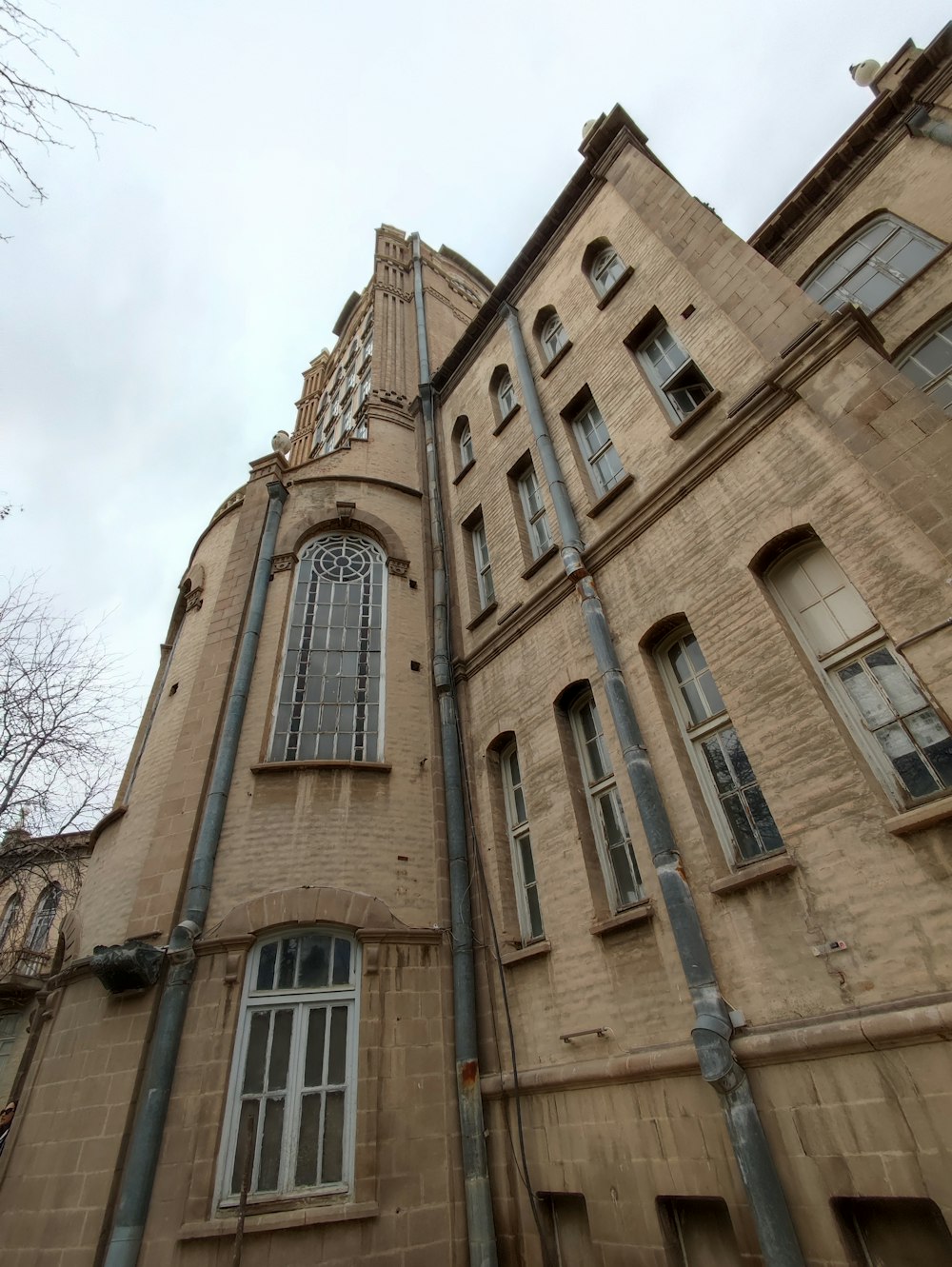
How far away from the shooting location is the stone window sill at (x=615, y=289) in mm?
9609

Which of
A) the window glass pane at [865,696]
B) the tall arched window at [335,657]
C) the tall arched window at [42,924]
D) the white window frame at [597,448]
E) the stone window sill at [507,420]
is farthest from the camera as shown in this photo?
the tall arched window at [42,924]

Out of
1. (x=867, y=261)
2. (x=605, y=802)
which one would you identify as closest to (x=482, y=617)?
(x=605, y=802)

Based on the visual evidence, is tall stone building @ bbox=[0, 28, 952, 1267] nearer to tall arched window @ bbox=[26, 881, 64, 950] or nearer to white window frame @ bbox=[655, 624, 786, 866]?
white window frame @ bbox=[655, 624, 786, 866]

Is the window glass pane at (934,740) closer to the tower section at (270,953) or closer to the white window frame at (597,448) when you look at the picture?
the white window frame at (597,448)

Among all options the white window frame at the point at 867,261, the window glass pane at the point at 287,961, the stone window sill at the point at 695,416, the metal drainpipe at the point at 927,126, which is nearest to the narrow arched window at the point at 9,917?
the window glass pane at the point at 287,961

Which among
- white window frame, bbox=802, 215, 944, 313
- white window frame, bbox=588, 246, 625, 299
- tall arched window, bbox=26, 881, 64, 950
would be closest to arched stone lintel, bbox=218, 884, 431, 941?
white window frame, bbox=588, 246, 625, 299

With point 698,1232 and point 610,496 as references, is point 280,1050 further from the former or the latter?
point 610,496

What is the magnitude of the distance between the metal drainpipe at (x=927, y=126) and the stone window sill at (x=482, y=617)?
936cm

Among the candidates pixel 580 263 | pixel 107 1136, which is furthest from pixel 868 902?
pixel 580 263

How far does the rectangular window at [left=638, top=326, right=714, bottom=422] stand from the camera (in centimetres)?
824

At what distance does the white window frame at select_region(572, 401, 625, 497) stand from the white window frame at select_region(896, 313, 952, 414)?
12.1ft

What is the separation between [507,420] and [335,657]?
5.14 metres

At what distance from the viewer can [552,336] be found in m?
11.8

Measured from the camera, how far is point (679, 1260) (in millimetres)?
4984
